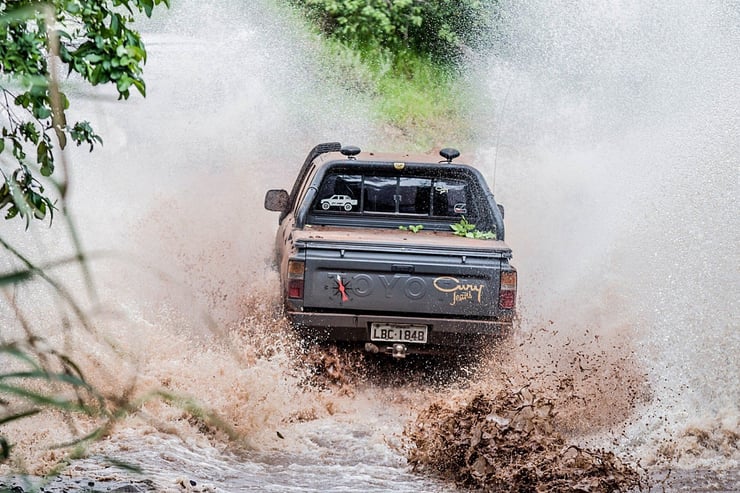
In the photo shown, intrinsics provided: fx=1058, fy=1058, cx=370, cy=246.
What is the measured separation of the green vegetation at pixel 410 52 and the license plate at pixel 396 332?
1281 centimetres

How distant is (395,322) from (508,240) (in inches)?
234

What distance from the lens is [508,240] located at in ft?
44.4

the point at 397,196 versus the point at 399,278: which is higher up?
the point at 397,196

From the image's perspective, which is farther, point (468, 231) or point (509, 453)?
point (468, 231)

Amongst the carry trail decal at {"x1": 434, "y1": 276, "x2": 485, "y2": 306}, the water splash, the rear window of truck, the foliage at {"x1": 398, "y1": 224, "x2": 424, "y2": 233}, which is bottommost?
the water splash

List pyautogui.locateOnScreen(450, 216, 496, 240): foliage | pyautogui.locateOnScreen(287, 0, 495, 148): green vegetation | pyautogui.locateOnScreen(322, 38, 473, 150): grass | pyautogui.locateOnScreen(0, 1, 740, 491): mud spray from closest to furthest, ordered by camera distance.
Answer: pyautogui.locateOnScreen(0, 1, 740, 491): mud spray, pyautogui.locateOnScreen(450, 216, 496, 240): foliage, pyautogui.locateOnScreen(322, 38, 473, 150): grass, pyautogui.locateOnScreen(287, 0, 495, 148): green vegetation

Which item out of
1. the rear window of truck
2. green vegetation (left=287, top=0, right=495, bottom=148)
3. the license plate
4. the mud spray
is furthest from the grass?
the license plate

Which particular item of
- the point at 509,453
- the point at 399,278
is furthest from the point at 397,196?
the point at 509,453

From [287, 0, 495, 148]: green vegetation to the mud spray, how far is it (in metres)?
0.47

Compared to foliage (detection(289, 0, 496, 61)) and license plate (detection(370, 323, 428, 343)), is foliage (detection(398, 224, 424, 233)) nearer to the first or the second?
license plate (detection(370, 323, 428, 343))

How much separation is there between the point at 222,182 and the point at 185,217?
8.60 feet

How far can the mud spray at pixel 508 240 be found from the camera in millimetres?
6301

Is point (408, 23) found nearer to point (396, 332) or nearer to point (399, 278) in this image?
point (399, 278)

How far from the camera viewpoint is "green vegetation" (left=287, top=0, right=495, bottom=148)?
20.8 meters
